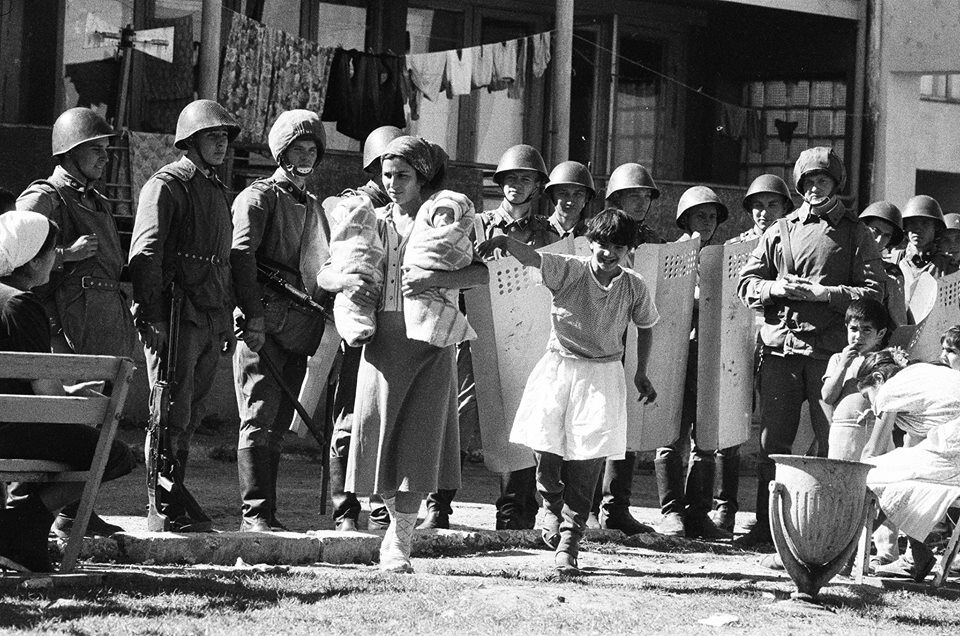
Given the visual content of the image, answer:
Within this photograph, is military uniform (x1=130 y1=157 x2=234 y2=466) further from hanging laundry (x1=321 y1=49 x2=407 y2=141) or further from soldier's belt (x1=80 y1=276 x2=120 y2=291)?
hanging laundry (x1=321 y1=49 x2=407 y2=141)

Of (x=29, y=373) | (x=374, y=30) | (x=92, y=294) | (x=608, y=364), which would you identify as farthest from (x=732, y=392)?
(x=374, y=30)

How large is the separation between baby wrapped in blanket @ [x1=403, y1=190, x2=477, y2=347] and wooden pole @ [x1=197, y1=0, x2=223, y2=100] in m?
5.80

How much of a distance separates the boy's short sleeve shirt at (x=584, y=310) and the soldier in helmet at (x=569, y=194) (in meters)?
1.52

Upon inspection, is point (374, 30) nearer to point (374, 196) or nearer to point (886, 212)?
point (886, 212)

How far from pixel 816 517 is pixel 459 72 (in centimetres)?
795

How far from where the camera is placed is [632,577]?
23.5 ft

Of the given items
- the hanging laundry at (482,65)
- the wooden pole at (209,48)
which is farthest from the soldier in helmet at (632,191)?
the hanging laundry at (482,65)

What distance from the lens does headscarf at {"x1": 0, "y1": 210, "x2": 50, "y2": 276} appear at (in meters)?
6.23

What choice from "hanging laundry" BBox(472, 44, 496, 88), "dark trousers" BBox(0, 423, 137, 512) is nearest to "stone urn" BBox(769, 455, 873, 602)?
"dark trousers" BBox(0, 423, 137, 512)

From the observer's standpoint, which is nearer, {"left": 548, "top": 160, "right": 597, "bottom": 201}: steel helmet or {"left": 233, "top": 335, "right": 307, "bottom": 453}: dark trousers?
{"left": 233, "top": 335, "right": 307, "bottom": 453}: dark trousers

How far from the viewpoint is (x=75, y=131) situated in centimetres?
734

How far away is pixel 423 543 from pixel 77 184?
2.48 metres

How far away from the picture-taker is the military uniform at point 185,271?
7.21 meters

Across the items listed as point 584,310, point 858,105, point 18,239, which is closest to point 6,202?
point 18,239
